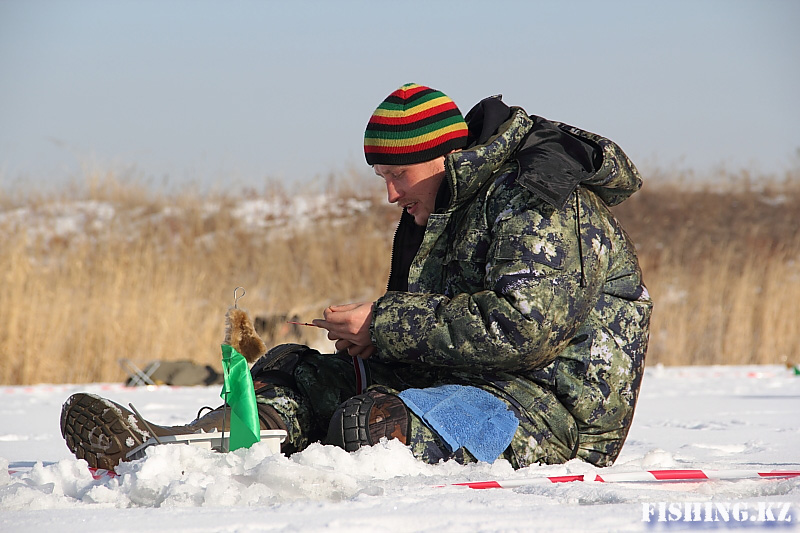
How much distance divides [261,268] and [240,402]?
9509 mm

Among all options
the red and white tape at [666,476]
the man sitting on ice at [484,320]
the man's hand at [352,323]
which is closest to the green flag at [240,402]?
the man sitting on ice at [484,320]

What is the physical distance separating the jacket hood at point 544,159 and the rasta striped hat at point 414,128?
3.4 inches

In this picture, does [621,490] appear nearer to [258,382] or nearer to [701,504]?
[701,504]

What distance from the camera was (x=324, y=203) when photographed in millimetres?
13703

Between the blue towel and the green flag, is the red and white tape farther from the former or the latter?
the green flag

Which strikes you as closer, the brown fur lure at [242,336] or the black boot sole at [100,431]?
the black boot sole at [100,431]

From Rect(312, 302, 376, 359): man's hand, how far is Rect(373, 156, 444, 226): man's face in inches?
14.6

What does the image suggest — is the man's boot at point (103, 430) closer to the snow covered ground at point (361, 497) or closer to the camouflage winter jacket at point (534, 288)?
the snow covered ground at point (361, 497)

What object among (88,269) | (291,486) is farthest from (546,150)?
(88,269)

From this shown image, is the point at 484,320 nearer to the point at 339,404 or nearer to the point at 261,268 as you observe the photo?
the point at 339,404

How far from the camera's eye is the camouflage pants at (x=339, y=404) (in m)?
2.21

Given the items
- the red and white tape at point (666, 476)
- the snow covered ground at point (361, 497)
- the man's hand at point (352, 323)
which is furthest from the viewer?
the man's hand at point (352, 323)

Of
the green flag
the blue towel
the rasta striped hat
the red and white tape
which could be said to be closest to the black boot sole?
the green flag

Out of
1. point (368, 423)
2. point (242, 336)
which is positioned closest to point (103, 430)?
point (242, 336)
